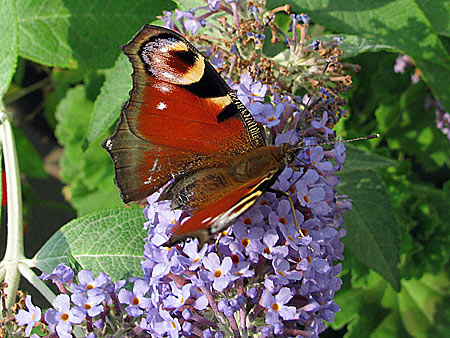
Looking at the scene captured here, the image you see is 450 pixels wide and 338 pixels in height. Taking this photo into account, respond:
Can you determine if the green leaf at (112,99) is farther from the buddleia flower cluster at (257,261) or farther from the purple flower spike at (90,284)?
the purple flower spike at (90,284)

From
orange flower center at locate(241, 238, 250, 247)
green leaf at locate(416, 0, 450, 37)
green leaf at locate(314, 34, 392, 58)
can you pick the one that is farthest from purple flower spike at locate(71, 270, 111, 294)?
green leaf at locate(416, 0, 450, 37)

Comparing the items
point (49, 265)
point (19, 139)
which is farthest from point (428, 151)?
point (19, 139)

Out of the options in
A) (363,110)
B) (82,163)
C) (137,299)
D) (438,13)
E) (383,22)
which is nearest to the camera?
(137,299)

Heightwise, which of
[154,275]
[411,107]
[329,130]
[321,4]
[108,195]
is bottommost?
[108,195]

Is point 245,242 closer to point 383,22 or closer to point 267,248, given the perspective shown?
point 267,248

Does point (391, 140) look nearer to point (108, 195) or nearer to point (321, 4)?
point (321, 4)

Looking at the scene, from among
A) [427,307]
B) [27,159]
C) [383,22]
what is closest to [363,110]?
[383,22]
